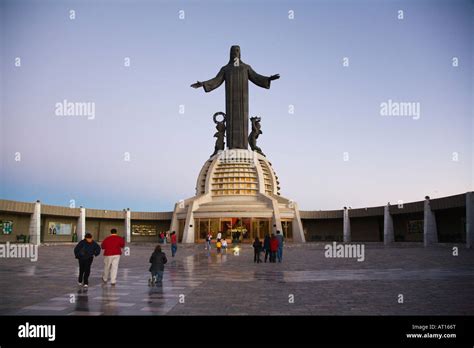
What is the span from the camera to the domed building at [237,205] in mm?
51562

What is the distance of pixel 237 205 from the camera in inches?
2099

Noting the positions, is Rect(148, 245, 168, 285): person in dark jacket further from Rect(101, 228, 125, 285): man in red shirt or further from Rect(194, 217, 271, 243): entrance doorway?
Rect(194, 217, 271, 243): entrance doorway

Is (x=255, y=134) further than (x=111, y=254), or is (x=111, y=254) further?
(x=255, y=134)

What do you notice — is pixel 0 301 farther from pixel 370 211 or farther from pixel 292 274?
pixel 370 211

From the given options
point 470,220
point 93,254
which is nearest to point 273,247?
point 93,254

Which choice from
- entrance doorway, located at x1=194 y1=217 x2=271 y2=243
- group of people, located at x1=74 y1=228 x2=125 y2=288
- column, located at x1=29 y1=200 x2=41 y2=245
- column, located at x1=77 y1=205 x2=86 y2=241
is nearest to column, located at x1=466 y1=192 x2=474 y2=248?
entrance doorway, located at x1=194 y1=217 x2=271 y2=243

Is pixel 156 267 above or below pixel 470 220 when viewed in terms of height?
below

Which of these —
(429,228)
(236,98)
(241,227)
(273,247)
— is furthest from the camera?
(236,98)

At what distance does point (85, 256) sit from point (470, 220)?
102 feet

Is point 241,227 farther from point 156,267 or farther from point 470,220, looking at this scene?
point 156,267

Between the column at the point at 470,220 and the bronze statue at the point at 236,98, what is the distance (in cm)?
3474

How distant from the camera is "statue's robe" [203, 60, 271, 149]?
212ft
